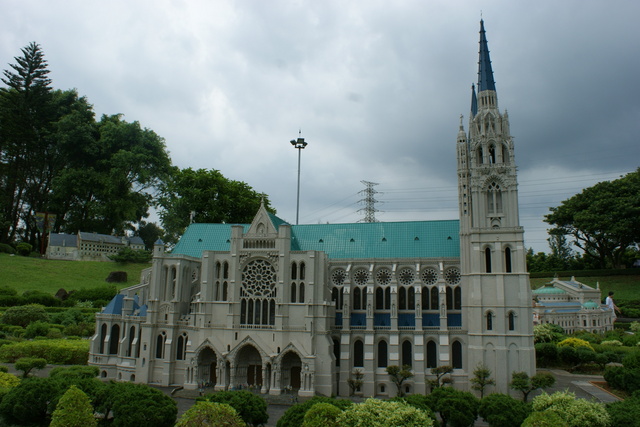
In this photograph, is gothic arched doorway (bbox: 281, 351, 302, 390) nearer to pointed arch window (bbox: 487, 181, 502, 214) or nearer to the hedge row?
the hedge row

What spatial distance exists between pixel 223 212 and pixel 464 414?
46.9 metres

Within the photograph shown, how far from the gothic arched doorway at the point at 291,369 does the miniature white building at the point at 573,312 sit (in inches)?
1834

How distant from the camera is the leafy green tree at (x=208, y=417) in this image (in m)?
24.4

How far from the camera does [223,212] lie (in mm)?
68312

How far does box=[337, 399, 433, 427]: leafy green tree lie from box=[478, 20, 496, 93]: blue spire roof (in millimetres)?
34824

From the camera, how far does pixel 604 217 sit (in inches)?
3497

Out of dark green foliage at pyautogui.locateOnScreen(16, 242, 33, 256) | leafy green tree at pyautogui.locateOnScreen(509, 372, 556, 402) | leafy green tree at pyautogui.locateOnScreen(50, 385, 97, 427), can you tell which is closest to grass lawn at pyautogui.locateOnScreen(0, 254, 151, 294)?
dark green foliage at pyautogui.locateOnScreen(16, 242, 33, 256)

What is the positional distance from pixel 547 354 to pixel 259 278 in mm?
35257

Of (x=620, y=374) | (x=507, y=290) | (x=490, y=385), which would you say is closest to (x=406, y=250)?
(x=507, y=290)

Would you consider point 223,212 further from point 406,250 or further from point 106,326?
point 406,250

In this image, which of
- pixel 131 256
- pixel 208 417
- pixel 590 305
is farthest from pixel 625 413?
pixel 131 256

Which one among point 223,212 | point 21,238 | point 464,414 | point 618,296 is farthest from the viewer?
point 21,238

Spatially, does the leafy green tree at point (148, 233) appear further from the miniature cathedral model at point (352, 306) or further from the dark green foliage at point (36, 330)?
the miniature cathedral model at point (352, 306)

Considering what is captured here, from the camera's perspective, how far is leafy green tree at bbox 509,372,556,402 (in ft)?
123
